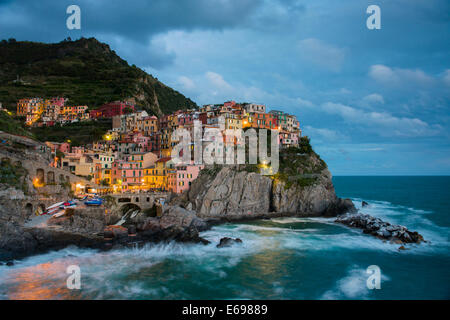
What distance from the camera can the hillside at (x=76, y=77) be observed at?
289 ft

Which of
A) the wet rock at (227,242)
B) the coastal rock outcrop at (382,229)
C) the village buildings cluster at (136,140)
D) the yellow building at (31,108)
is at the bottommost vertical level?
the wet rock at (227,242)

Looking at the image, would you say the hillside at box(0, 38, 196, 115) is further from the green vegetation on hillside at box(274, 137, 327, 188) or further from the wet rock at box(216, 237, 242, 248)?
the wet rock at box(216, 237, 242, 248)

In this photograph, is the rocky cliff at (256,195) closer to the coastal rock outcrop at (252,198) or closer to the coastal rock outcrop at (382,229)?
the coastal rock outcrop at (252,198)

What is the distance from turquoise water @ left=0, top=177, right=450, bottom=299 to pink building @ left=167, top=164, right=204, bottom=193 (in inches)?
559

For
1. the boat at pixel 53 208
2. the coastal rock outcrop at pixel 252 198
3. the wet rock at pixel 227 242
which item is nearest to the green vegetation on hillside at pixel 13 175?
the boat at pixel 53 208

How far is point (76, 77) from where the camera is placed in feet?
340

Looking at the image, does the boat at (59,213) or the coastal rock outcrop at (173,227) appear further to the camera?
the boat at (59,213)

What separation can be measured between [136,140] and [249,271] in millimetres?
44419

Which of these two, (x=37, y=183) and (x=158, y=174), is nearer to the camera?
(x=37, y=183)

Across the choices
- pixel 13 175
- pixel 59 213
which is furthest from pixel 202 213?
pixel 13 175

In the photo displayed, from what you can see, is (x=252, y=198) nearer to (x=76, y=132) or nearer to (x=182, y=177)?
(x=182, y=177)

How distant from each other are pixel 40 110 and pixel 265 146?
6428cm

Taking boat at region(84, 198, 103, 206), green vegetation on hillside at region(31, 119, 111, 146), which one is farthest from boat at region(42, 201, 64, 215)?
green vegetation on hillside at region(31, 119, 111, 146)

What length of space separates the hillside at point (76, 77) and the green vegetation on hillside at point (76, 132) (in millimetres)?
12534
